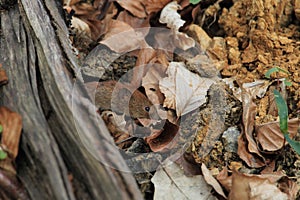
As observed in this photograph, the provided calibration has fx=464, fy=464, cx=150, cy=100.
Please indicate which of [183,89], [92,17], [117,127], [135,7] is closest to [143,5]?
[135,7]

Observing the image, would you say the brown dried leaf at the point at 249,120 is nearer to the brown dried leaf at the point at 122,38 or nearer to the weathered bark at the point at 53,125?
the brown dried leaf at the point at 122,38

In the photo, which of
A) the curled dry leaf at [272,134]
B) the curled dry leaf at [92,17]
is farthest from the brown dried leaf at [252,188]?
the curled dry leaf at [92,17]

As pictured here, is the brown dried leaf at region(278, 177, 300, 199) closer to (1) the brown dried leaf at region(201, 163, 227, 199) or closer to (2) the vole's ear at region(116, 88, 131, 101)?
(1) the brown dried leaf at region(201, 163, 227, 199)

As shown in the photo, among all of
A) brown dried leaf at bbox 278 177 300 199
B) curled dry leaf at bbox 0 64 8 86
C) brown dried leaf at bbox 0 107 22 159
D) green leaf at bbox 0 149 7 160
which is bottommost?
brown dried leaf at bbox 278 177 300 199

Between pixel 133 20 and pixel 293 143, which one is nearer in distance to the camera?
pixel 293 143

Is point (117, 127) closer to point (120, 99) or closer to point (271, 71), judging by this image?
point (120, 99)

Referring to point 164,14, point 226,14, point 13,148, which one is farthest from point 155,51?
point 13,148

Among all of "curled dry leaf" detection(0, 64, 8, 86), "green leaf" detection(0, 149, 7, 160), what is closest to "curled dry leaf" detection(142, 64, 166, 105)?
"curled dry leaf" detection(0, 64, 8, 86)
